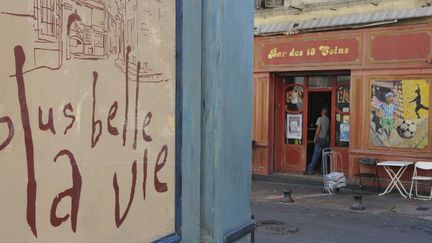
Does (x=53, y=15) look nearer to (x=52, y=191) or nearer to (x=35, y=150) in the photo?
(x=35, y=150)

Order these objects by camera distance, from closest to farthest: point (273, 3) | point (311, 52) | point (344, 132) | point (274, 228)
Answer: point (274, 228)
point (311, 52)
point (344, 132)
point (273, 3)

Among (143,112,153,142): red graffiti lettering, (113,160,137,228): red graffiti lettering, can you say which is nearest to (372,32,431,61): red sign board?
(143,112,153,142): red graffiti lettering

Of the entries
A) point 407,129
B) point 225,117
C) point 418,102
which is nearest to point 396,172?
point 407,129

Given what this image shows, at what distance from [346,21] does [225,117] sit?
36.7 feet

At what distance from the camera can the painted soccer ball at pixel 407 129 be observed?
39.1 feet

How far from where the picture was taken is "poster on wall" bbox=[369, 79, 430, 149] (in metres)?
11.8

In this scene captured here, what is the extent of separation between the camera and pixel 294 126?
14.4m

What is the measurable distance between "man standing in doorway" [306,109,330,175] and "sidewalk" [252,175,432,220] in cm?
55

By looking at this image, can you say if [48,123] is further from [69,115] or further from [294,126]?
[294,126]

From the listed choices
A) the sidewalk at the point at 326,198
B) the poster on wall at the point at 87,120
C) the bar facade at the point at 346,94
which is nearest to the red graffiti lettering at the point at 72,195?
the poster on wall at the point at 87,120

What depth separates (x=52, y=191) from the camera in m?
1.46

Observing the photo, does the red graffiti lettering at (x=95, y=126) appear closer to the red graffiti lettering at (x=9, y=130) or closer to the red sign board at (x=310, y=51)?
the red graffiti lettering at (x=9, y=130)

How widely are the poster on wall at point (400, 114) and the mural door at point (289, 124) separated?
223 cm

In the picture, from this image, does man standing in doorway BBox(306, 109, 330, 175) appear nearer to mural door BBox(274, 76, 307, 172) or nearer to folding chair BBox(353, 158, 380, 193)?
mural door BBox(274, 76, 307, 172)
